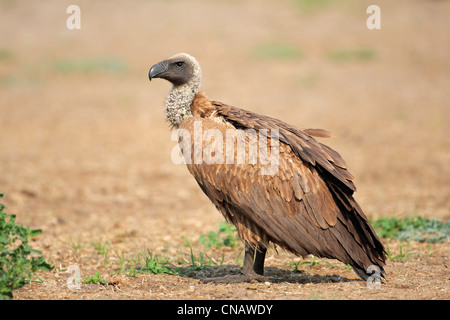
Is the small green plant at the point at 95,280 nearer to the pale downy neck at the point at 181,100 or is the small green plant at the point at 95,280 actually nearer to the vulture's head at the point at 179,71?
the pale downy neck at the point at 181,100

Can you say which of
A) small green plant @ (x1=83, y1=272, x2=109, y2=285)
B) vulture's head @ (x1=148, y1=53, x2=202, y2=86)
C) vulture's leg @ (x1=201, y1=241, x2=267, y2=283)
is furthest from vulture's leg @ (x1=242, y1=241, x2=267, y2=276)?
vulture's head @ (x1=148, y1=53, x2=202, y2=86)

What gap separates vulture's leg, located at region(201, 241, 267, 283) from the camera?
520 cm

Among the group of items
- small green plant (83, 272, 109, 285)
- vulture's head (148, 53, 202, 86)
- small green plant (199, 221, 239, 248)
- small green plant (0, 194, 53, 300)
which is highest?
vulture's head (148, 53, 202, 86)

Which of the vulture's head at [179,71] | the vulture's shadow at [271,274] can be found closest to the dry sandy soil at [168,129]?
the vulture's shadow at [271,274]

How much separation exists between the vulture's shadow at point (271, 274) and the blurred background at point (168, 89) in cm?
145

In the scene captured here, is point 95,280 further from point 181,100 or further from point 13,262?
point 181,100

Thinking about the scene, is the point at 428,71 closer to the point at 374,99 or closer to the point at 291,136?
the point at 374,99

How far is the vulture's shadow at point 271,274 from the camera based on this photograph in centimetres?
535

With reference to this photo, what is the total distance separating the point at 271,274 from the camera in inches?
223

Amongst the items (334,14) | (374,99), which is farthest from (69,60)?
(334,14)

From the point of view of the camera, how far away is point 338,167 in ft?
16.6

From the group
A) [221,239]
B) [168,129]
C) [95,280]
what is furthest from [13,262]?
[168,129]

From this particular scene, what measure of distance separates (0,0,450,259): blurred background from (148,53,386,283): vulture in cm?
243

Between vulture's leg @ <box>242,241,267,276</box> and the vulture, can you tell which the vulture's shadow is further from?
the vulture
